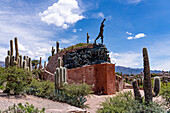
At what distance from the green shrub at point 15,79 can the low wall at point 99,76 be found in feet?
31.6

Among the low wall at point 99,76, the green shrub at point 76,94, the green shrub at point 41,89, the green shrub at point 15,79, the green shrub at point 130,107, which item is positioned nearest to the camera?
the green shrub at point 130,107

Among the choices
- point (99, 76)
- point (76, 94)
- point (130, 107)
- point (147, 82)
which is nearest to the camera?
point (130, 107)

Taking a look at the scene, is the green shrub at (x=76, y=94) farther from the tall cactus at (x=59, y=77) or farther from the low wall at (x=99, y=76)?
the low wall at (x=99, y=76)

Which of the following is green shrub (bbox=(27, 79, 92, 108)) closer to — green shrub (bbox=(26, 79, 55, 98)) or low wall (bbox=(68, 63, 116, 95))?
green shrub (bbox=(26, 79, 55, 98))

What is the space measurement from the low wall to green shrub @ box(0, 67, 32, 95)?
962 cm

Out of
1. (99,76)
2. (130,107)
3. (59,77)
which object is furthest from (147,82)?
(99,76)

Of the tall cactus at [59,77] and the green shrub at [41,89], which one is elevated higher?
the tall cactus at [59,77]

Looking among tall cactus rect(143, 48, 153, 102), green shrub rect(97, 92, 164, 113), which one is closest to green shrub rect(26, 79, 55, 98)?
green shrub rect(97, 92, 164, 113)

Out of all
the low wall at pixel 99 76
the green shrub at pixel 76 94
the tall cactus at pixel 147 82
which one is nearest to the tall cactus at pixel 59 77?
the green shrub at pixel 76 94

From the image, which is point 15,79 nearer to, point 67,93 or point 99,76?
point 67,93

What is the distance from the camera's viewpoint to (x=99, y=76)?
18.7 meters

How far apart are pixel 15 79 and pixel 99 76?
10.8 metres

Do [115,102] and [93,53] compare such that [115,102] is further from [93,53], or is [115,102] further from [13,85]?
[93,53]

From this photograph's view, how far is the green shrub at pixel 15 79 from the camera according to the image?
9828 mm
